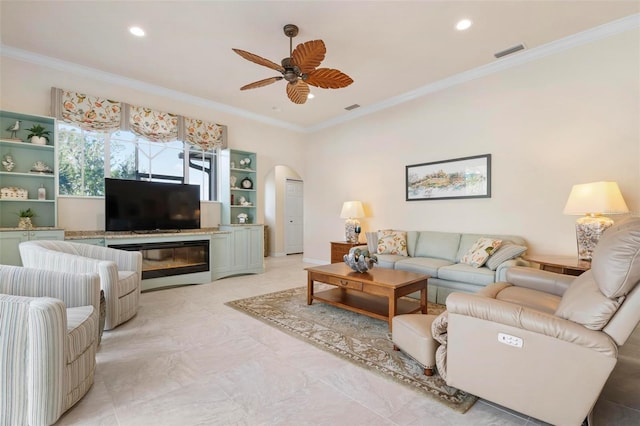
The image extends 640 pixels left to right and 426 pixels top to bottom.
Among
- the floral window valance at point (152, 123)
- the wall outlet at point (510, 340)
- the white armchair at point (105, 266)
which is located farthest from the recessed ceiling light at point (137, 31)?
the wall outlet at point (510, 340)

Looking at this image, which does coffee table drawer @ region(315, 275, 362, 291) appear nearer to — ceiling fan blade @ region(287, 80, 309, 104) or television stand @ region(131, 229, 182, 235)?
ceiling fan blade @ region(287, 80, 309, 104)

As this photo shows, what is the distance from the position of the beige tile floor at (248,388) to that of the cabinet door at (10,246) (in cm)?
178

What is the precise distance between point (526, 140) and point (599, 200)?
4.21 ft

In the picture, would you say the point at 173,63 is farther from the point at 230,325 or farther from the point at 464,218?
the point at 464,218

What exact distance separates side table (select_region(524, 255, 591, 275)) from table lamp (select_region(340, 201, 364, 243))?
2.91 m

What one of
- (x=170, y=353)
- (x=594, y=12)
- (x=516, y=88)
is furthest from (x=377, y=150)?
(x=170, y=353)

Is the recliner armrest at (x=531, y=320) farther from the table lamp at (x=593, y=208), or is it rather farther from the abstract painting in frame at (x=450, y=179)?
the abstract painting in frame at (x=450, y=179)

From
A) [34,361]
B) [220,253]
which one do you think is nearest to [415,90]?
[220,253]

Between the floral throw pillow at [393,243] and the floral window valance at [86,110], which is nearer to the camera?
the floral window valance at [86,110]

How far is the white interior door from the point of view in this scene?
28.8 ft

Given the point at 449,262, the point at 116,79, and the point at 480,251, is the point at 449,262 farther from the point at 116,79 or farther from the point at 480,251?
the point at 116,79

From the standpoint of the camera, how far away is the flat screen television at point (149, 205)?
171 inches

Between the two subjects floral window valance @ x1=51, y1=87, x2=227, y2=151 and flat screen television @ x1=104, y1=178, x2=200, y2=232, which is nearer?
floral window valance @ x1=51, y1=87, x2=227, y2=151

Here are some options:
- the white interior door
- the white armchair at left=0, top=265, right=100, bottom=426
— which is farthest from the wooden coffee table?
the white interior door
